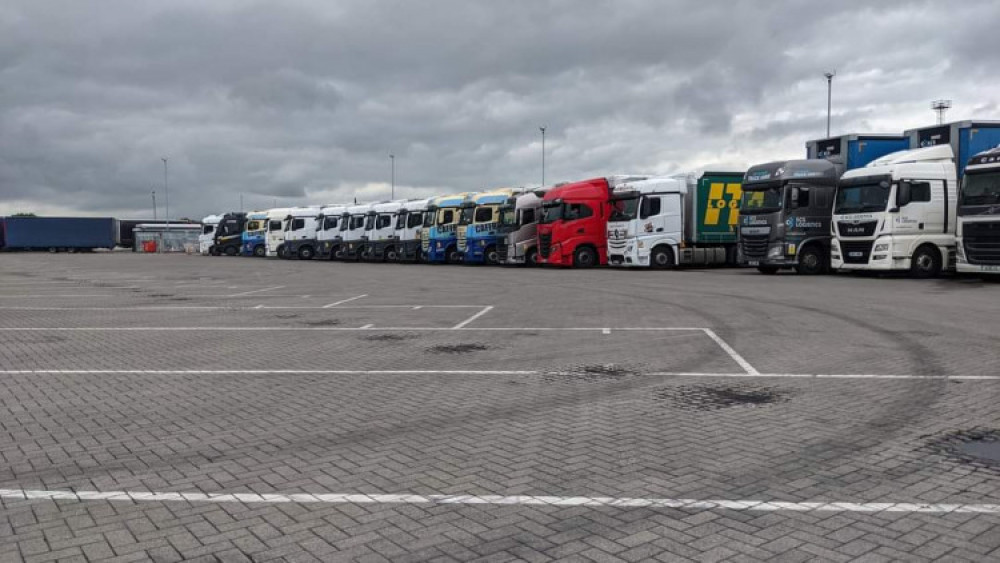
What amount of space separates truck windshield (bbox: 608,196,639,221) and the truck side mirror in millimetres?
9714

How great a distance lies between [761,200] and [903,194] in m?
4.55

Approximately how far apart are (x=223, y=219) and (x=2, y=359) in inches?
1995

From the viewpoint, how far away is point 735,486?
4.61 metres

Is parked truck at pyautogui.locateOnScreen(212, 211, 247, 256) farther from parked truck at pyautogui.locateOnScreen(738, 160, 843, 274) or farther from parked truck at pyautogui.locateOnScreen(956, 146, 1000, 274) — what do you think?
parked truck at pyautogui.locateOnScreen(956, 146, 1000, 274)

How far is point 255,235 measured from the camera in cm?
5538

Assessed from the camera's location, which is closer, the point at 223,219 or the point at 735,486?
the point at 735,486

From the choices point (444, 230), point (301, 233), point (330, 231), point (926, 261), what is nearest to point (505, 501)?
point (926, 261)

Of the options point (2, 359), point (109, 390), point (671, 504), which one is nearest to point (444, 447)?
point (671, 504)

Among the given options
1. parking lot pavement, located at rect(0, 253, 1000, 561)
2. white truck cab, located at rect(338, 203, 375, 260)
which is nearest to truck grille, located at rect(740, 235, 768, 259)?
parking lot pavement, located at rect(0, 253, 1000, 561)

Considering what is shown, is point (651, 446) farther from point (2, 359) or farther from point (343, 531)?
point (2, 359)

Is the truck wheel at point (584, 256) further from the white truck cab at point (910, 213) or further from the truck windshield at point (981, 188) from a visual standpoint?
the truck windshield at point (981, 188)

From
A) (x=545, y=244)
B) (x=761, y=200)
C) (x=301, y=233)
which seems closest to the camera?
(x=761, y=200)

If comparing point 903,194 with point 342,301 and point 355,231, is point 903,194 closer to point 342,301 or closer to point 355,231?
point 342,301

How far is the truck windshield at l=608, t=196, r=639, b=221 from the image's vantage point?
98.2 ft
